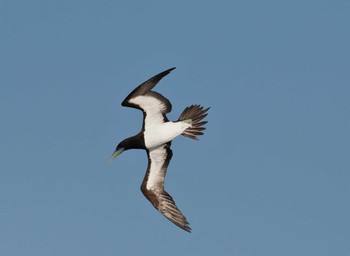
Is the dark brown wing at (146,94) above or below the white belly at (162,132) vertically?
above

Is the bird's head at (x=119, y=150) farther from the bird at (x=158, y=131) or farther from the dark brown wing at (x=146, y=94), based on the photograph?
the dark brown wing at (x=146, y=94)

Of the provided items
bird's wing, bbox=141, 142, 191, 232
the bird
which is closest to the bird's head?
the bird

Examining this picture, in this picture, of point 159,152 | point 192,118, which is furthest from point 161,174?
point 192,118

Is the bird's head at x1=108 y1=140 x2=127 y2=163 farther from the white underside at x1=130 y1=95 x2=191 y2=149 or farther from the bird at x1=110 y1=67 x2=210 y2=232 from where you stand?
the white underside at x1=130 y1=95 x2=191 y2=149

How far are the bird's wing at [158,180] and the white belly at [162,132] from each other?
101 cm

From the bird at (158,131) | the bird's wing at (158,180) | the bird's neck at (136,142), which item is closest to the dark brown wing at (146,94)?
the bird at (158,131)

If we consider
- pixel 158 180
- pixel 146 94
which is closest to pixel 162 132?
pixel 146 94

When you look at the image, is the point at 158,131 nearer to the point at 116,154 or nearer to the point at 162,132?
the point at 162,132

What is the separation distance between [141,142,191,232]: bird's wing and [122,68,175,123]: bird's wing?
5.36 ft

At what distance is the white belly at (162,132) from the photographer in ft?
106

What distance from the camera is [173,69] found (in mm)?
31109

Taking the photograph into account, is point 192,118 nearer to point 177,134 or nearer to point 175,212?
point 177,134

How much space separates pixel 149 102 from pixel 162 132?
1209 millimetres

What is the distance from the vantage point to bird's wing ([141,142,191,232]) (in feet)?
109
